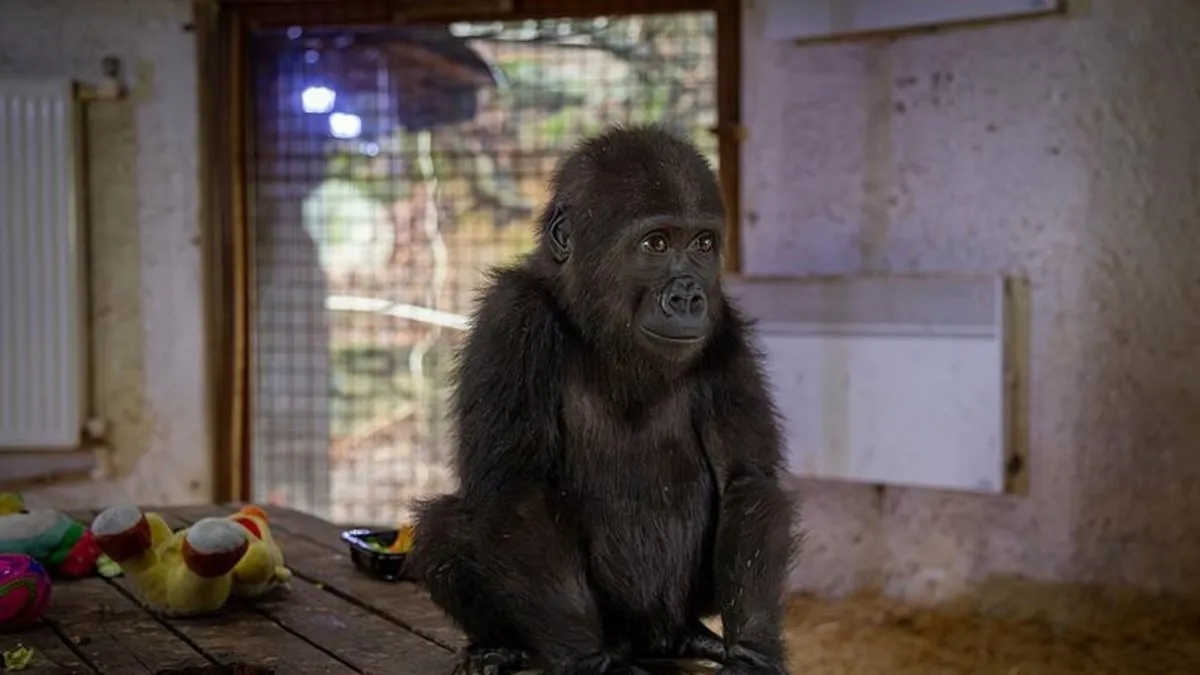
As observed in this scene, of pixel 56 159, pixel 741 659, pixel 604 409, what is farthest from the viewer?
pixel 56 159

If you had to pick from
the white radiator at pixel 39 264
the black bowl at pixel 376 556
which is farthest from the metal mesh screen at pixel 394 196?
the black bowl at pixel 376 556

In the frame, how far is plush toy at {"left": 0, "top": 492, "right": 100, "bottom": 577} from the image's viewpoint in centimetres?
256

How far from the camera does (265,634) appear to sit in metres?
2.24

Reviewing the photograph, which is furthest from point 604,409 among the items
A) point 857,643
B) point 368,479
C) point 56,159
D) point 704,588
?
point 56,159

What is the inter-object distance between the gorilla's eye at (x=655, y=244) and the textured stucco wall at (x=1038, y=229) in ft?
6.88

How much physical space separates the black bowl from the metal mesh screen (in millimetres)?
1419

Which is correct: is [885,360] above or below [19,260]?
below

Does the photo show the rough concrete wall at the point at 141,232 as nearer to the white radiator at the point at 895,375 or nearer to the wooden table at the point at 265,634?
the wooden table at the point at 265,634

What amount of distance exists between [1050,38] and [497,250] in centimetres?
182

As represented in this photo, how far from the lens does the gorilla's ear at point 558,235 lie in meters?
1.92

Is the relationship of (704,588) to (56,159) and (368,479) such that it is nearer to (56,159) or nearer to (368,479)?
(368,479)

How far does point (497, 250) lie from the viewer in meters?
4.33

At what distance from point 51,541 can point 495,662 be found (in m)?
1.23

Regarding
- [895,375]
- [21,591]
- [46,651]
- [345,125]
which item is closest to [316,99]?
[345,125]
